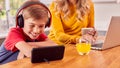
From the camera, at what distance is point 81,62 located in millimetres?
1240

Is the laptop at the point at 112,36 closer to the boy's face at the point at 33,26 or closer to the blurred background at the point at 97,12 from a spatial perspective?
the boy's face at the point at 33,26

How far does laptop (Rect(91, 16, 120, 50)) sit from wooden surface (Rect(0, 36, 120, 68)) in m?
0.10

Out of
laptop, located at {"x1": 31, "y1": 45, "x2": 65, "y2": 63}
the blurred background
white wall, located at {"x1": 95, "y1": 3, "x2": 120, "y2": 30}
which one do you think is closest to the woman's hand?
laptop, located at {"x1": 31, "y1": 45, "x2": 65, "y2": 63}

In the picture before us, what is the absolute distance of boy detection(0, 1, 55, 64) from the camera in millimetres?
1395

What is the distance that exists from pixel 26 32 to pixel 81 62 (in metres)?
0.48

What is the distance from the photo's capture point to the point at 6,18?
9.98 feet

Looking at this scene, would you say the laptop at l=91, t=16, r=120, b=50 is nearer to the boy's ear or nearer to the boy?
the boy

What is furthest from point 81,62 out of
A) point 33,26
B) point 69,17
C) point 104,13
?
point 104,13

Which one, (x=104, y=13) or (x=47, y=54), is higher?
(x=104, y=13)

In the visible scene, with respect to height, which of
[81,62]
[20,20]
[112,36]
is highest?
[20,20]

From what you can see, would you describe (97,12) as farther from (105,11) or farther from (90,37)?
(90,37)

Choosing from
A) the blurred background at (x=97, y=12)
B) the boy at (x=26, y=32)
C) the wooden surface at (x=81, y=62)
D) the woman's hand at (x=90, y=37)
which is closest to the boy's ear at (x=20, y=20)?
the boy at (x=26, y=32)

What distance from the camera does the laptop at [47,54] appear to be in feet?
3.86

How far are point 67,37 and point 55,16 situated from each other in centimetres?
31
